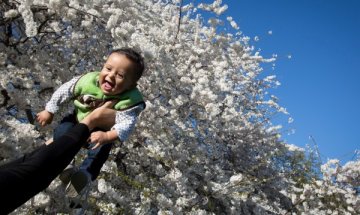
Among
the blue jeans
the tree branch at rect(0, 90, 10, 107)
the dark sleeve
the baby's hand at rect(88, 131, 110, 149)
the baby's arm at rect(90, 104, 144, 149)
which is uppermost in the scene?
the baby's arm at rect(90, 104, 144, 149)

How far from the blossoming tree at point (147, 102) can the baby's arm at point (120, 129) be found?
5.17 ft

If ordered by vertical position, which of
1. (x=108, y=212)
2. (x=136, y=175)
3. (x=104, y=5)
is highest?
(x=104, y=5)

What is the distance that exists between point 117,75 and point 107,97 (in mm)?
180

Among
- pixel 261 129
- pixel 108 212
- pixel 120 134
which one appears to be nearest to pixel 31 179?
pixel 120 134

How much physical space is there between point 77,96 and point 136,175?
12.7 ft

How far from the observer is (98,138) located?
7.27 ft

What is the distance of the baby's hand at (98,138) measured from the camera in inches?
86.9

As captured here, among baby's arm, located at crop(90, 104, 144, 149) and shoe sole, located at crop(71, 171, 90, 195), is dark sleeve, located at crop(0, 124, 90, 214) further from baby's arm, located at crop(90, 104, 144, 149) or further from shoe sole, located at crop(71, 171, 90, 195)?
shoe sole, located at crop(71, 171, 90, 195)

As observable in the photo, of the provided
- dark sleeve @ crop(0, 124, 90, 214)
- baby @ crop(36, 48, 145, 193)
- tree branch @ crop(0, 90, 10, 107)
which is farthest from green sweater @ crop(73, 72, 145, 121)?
tree branch @ crop(0, 90, 10, 107)

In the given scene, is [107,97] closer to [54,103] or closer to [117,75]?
[117,75]

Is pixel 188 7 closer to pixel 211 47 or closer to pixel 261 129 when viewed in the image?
pixel 211 47

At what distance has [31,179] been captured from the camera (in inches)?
74.8

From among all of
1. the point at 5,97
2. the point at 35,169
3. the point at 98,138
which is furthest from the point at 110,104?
the point at 5,97

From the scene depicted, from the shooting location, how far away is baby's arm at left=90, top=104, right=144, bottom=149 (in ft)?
7.30
